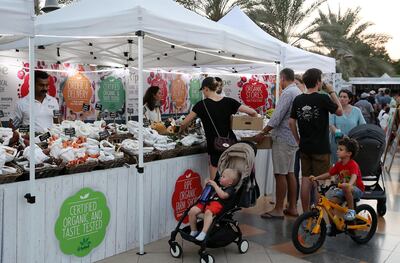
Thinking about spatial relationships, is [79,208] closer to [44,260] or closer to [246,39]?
[44,260]

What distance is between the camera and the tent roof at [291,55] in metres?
6.46

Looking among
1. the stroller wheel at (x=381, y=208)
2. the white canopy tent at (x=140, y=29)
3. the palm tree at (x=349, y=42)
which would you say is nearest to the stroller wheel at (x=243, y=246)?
the white canopy tent at (x=140, y=29)

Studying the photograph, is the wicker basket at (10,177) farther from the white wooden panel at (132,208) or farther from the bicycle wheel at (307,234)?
the bicycle wheel at (307,234)

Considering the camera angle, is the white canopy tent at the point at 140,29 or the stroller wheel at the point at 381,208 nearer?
the white canopy tent at the point at 140,29

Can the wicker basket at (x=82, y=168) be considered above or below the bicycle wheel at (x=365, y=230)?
above

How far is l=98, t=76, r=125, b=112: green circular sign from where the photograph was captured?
984 cm

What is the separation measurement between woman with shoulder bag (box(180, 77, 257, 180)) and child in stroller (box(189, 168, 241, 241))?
21.6 inches

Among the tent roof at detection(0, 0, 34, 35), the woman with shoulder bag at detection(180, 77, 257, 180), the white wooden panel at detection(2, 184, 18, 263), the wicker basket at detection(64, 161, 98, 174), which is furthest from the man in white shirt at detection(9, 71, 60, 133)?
the tent roof at detection(0, 0, 34, 35)

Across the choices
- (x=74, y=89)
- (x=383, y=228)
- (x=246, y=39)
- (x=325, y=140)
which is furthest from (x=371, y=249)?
(x=74, y=89)

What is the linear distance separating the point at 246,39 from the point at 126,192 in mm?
2319

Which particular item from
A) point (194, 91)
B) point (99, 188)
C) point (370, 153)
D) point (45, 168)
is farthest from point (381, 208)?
point (194, 91)

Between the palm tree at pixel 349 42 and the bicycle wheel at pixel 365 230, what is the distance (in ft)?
48.9

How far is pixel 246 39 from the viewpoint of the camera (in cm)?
505

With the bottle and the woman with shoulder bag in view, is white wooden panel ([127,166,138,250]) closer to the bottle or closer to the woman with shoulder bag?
the bottle
